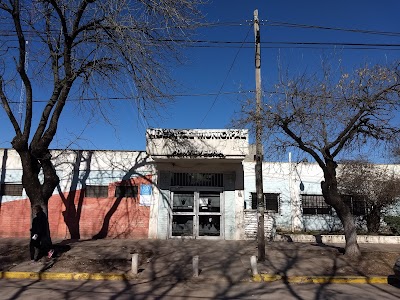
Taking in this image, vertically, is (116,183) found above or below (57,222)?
above

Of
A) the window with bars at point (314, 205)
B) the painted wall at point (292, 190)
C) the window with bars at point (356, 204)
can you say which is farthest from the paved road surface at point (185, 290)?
the window with bars at point (356, 204)

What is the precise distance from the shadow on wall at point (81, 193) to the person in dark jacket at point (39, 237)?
13.9ft

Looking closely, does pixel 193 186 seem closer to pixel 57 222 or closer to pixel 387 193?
pixel 57 222

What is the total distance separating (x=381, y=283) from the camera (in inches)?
401

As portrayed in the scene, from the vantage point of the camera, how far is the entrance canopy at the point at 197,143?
48.6 ft

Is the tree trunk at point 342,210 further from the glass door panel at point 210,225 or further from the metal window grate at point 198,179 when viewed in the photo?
the glass door panel at point 210,225

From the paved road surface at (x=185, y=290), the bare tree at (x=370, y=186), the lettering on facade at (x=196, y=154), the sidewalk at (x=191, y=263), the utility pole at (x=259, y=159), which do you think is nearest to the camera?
the paved road surface at (x=185, y=290)

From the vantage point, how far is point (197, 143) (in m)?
15.1

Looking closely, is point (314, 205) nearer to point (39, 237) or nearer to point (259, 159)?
point (259, 159)

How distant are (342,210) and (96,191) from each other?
993 cm

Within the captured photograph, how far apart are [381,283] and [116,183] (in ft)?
35.0

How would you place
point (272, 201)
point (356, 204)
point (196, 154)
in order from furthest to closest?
point (272, 201)
point (356, 204)
point (196, 154)

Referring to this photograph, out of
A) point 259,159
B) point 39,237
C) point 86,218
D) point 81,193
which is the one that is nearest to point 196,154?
point 259,159

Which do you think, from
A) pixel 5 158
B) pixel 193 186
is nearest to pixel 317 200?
pixel 193 186
